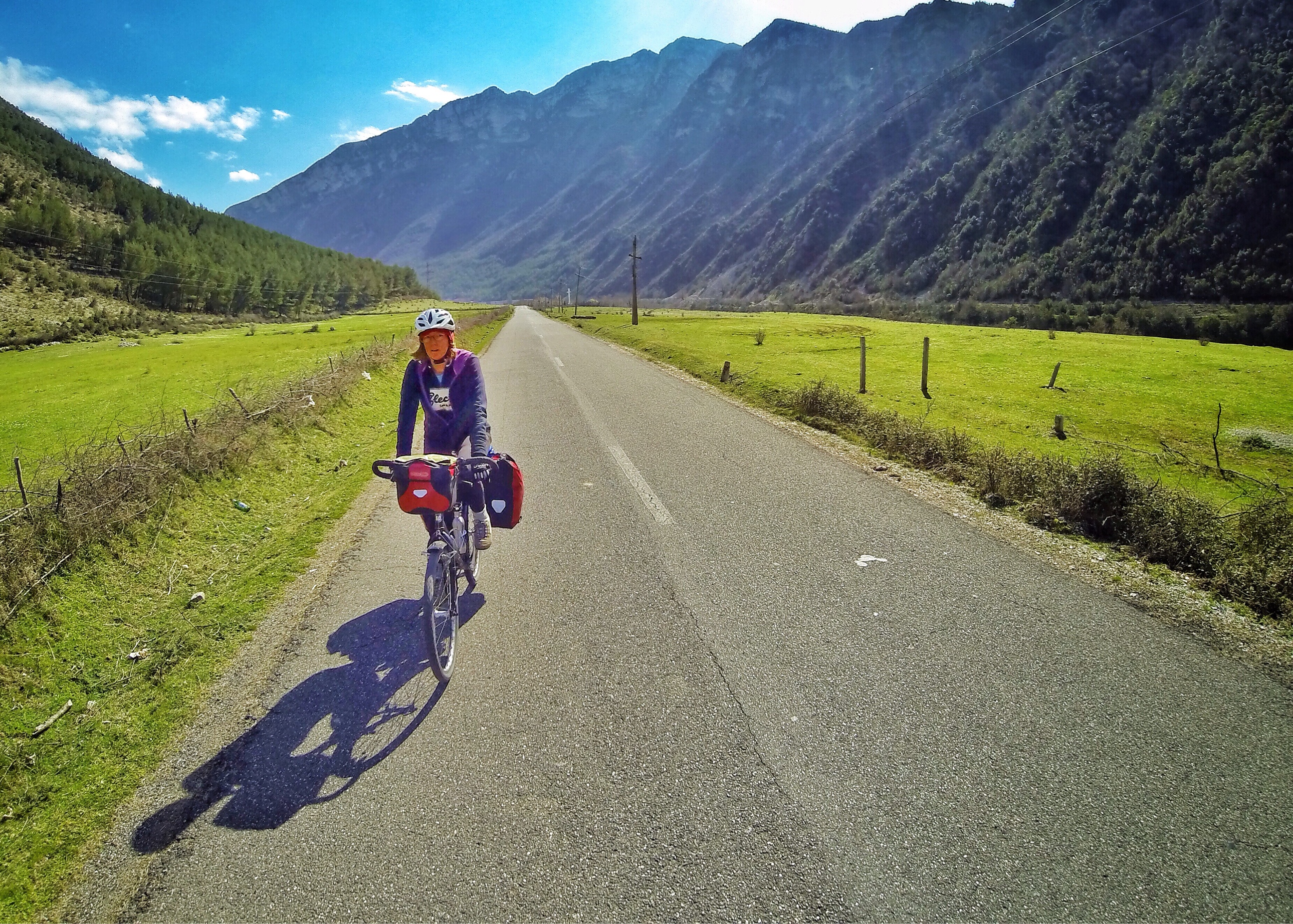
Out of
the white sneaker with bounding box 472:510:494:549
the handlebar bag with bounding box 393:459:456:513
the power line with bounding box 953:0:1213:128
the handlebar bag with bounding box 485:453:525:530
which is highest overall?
the power line with bounding box 953:0:1213:128

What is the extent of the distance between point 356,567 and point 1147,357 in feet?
149

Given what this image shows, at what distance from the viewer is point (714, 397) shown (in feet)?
57.2

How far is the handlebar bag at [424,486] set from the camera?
13.9ft

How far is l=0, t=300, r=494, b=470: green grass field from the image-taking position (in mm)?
16750

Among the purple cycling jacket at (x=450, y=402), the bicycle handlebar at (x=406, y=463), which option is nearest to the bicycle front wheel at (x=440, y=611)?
Result: the bicycle handlebar at (x=406, y=463)

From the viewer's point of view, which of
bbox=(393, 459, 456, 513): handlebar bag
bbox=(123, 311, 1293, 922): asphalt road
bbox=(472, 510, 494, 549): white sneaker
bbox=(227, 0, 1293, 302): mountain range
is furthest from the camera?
bbox=(227, 0, 1293, 302): mountain range

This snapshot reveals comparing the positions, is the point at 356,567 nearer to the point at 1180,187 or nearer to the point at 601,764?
the point at 601,764

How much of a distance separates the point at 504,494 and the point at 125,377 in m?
33.5

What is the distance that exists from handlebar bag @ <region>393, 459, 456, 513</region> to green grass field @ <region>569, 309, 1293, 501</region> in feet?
36.4

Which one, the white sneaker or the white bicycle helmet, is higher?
the white bicycle helmet

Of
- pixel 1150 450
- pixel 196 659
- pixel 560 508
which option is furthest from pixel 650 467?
pixel 1150 450

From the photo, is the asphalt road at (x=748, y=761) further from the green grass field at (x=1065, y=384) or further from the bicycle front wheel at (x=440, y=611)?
the green grass field at (x=1065, y=384)

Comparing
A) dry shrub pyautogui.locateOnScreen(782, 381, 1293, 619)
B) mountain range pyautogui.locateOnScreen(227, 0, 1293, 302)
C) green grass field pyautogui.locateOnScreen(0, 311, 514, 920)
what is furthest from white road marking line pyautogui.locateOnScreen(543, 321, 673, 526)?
mountain range pyautogui.locateOnScreen(227, 0, 1293, 302)

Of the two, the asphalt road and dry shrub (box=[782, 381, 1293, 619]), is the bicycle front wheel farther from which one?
dry shrub (box=[782, 381, 1293, 619])
